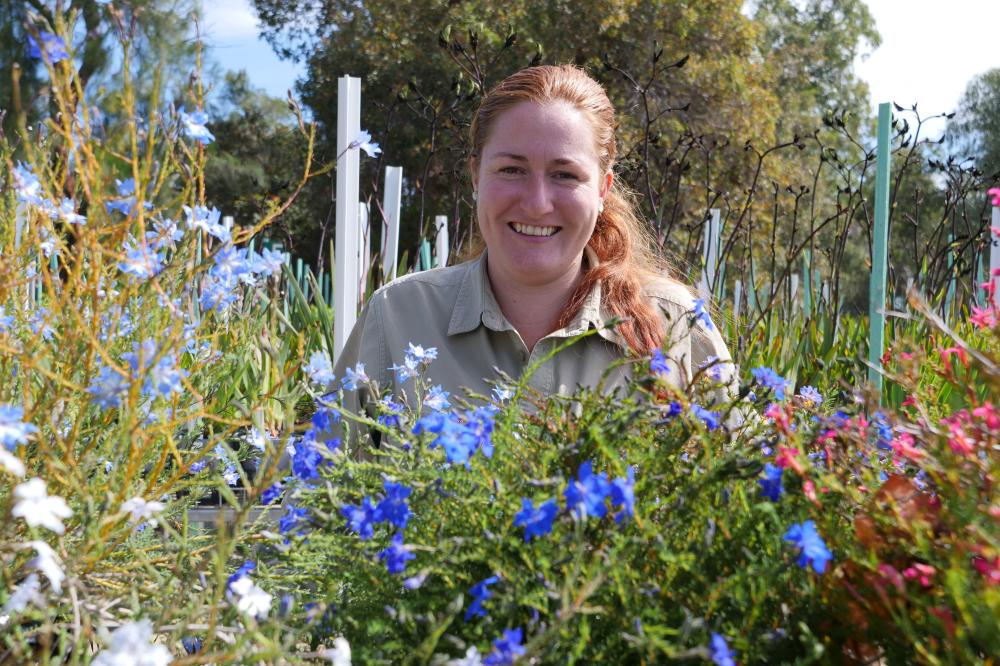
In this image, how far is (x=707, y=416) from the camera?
0.98 meters

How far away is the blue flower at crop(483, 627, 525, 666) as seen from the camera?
0.77m

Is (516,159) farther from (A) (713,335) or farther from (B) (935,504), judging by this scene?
(B) (935,504)

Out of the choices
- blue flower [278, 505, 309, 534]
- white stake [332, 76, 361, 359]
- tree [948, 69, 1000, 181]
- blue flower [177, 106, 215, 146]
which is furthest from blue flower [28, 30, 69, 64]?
tree [948, 69, 1000, 181]

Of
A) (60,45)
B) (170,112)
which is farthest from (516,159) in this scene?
(60,45)

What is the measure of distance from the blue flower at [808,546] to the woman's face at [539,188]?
151 cm

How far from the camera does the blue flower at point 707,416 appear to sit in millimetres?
989

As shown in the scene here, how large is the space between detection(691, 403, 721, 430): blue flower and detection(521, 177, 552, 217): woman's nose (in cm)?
122

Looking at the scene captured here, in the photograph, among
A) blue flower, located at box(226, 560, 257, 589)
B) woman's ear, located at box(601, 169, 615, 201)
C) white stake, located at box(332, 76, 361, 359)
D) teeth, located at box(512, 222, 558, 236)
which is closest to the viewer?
blue flower, located at box(226, 560, 257, 589)

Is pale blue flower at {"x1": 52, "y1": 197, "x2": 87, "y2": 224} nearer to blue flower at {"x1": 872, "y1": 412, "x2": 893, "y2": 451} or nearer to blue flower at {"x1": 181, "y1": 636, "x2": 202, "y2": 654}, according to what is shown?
blue flower at {"x1": 181, "y1": 636, "x2": 202, "y2": 654}

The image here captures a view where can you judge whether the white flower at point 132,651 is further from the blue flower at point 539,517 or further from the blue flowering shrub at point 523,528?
the blue flower at point 539,517

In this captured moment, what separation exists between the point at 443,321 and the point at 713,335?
667mm

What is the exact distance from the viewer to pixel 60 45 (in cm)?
98

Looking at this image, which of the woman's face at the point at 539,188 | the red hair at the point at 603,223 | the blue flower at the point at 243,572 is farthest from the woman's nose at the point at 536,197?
the blue flower at the point at 243,572

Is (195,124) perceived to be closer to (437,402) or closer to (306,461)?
(306,461)
